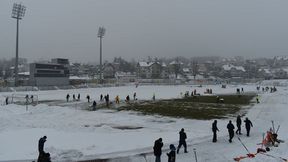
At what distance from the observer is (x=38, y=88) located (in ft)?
245

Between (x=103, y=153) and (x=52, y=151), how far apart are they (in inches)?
94.3

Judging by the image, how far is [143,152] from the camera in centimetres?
1659

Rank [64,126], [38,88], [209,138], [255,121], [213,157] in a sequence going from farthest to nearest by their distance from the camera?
1. [38,88]
2. [255,121]
3. [64,126]
4. [209,138]
5. [213,157]

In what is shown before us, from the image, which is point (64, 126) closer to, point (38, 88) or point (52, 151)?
point (52, 151)

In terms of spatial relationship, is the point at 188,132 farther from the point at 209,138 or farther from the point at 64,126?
the point at 64,126

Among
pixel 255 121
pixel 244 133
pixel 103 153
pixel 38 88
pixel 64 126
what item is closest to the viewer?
pixel 103 153

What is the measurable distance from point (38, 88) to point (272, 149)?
215ft

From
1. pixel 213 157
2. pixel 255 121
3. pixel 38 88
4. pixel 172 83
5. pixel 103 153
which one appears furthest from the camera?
pixel 172 83

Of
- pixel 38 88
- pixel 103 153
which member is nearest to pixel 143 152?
pixel 103 153

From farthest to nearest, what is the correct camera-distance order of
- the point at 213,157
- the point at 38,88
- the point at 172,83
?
the point at 172,83
the point at 38,88
the point at 213,157

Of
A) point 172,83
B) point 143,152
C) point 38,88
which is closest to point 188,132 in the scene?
point 143,152

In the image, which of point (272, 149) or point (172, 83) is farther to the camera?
point (172, 83)

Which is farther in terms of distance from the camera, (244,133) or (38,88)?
(38,88)

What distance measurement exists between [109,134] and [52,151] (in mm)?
6054
